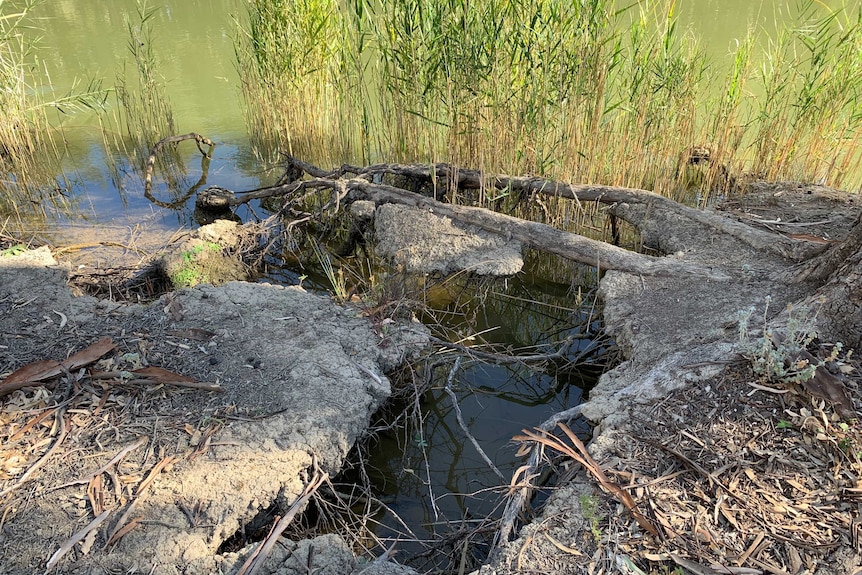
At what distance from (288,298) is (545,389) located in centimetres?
156

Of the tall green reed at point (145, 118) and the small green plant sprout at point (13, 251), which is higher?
the tall green reed at point (145, 118)

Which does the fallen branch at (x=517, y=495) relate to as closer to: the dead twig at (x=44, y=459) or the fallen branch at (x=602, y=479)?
the fallen branch at (x=602, y=479)

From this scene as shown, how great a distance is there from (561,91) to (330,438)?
276cm

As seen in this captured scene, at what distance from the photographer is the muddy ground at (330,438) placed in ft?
5.87

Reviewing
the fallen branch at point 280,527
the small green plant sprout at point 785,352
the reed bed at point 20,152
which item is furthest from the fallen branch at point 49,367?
the reed bed at point 20,152

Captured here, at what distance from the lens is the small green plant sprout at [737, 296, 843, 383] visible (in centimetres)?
205

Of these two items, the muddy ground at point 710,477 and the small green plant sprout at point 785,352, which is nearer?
the muddy ground at point 710,477

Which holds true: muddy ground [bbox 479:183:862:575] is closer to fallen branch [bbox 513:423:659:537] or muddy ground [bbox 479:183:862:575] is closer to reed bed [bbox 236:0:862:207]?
fallen branch [bbox 513:423:659:537]

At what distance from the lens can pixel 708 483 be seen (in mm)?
1896

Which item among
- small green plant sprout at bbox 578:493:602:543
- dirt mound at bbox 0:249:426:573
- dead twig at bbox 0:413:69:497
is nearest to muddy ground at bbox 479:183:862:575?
small green plant sprout at bbox 578:493:602:543

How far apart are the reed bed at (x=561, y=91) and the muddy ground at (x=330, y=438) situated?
1519 millimetres

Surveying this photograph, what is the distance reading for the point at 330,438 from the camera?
234cm

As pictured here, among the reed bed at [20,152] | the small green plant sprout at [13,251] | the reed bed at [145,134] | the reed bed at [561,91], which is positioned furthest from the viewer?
the reed bed at [145,134]

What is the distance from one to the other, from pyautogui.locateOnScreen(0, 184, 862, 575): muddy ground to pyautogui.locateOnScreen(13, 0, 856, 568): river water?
0.43 meters
